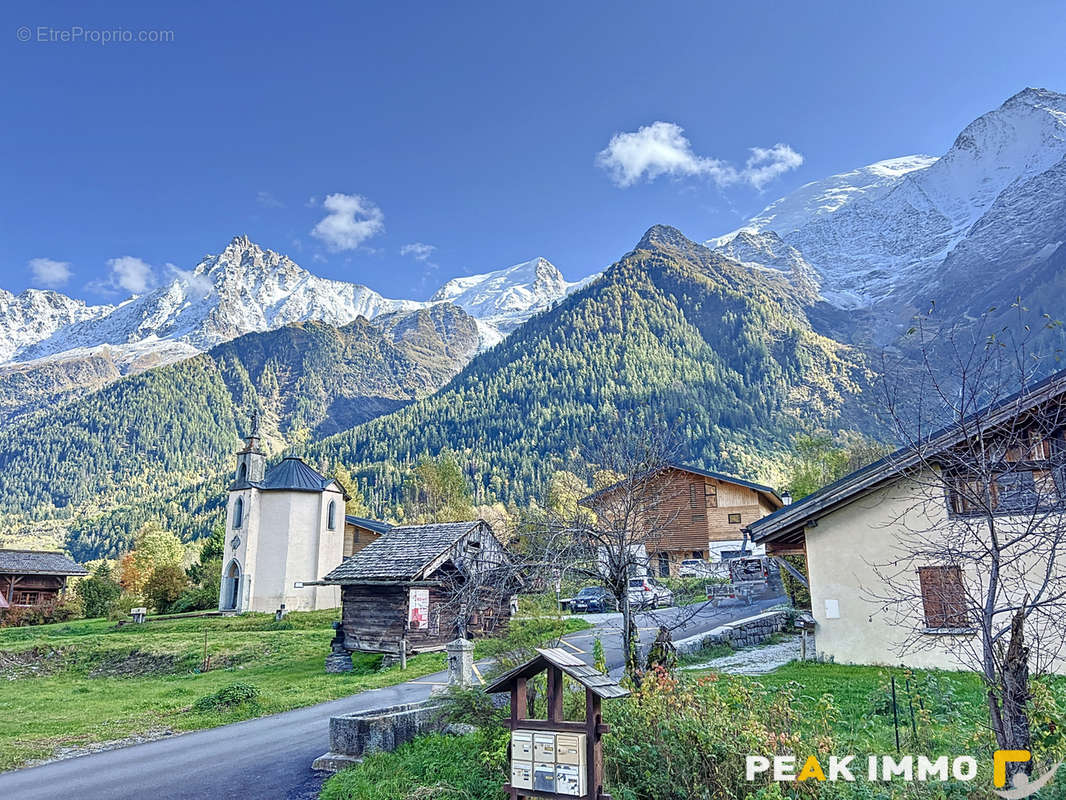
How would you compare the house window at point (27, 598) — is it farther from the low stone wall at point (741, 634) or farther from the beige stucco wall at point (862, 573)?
the beige stucco wall at point (862, 573)

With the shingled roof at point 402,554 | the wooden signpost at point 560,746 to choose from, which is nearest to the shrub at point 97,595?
the shingled roof at point 402,554

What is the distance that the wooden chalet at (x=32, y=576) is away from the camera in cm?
5512

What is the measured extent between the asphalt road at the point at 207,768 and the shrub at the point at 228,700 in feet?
5.49

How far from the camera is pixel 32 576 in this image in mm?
57344

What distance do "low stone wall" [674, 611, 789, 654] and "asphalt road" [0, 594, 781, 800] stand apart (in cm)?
723

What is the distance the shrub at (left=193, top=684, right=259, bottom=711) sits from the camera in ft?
60.2

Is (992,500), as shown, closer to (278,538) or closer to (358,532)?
(278,538)

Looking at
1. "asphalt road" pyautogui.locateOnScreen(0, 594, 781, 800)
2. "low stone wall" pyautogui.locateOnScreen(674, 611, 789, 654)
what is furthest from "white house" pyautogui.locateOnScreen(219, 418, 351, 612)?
"low stone wall" pyautogui.locateOnScreen(674, 611, 789, 654)

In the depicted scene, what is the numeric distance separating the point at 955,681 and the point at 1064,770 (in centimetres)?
773

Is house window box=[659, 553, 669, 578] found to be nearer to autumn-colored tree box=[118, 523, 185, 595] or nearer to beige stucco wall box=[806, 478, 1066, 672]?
beige stucco wall box=[806, 478, 1066, 672]

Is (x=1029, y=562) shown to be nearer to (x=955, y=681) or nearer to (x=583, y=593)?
(x=955, y=681)

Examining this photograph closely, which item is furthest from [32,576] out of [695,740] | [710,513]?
[695,740]

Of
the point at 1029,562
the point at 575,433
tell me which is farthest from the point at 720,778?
the point at 575,433

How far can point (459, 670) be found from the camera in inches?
581
